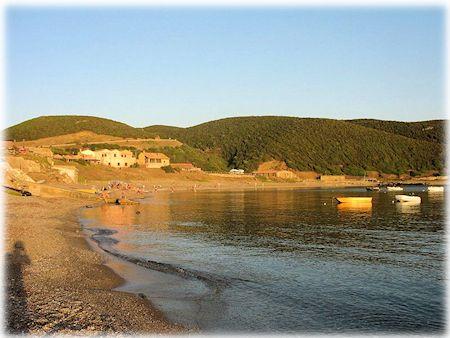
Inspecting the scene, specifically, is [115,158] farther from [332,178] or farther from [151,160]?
[332,178]

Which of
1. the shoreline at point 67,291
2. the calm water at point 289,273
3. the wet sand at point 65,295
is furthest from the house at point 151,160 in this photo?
the wet sand at point 65,295

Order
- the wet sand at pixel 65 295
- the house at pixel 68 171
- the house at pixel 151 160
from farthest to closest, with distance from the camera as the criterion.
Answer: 1. the house at pixel 151 160
2. the house at pixel 68 171
3. the wet sand at pixel 65 295

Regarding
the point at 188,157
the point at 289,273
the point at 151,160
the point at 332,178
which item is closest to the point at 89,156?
the point at 151,160

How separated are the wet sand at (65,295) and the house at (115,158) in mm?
100441

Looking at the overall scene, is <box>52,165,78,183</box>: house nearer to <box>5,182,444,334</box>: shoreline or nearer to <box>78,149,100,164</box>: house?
<box>78,149,100,164</box>: house

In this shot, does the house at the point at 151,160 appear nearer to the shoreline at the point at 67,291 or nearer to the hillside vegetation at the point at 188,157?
the hillside vegetation at the point at 188,157

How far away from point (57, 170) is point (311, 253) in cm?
7218

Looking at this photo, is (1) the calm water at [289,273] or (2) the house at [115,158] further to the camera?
(2) the house at [115,158]

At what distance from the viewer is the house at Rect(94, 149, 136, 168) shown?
125 m

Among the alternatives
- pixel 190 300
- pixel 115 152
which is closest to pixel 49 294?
pixel 190 300

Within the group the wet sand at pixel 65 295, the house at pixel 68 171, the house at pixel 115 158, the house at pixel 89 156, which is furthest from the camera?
the house at pixel 115 158

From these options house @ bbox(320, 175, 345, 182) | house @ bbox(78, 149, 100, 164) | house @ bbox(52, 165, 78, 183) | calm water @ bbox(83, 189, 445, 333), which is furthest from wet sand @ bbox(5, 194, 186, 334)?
house @ bbox(320, 175, 345, 182)

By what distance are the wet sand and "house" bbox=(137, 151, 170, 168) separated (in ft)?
361

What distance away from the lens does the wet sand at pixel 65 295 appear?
11974 millimetres
